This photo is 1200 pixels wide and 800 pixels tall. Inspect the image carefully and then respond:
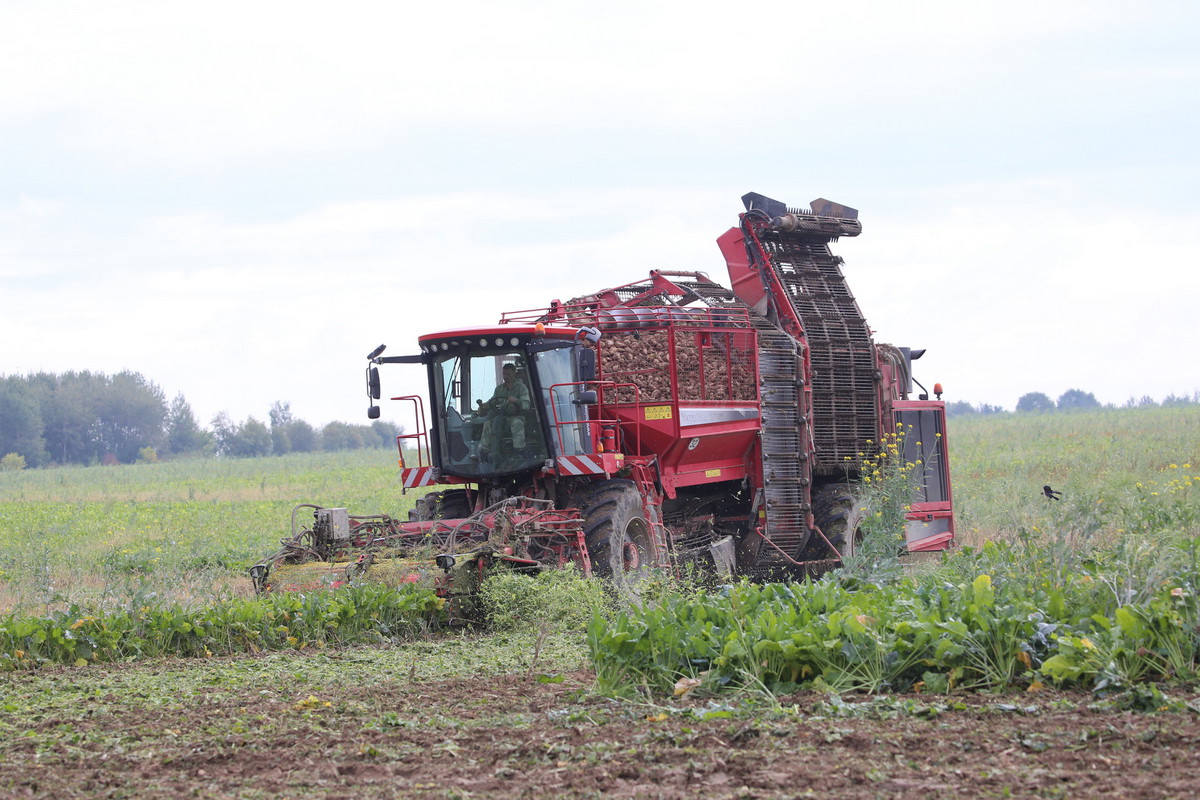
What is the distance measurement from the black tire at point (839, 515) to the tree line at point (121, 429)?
67554mm

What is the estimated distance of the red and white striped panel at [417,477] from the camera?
1163cm

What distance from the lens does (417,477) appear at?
38.5 ft

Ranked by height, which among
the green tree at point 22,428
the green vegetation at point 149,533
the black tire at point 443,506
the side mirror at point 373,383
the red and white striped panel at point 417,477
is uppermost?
the green tree at point 22,428

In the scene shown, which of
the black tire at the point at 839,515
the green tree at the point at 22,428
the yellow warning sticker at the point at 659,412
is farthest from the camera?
the green tree at the point at 22,428

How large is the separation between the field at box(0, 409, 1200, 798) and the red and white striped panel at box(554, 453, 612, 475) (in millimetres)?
1725

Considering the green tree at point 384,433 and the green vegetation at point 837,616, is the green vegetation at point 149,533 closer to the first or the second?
the green vegetation at point 837,616

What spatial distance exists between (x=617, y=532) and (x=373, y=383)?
9.17ft

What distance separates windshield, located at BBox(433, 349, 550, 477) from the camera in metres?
11.1

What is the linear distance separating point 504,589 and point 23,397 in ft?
272

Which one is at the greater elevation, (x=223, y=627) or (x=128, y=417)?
(x=128, y=417)

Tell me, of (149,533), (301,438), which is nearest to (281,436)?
(301,438)

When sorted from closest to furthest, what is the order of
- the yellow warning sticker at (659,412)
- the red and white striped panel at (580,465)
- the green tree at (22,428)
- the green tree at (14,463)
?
1. the red and white striped panel at (580,465)
2. the yellow warning sticker at (659,412)
3. the green tree at (14,463)
4. the green tree at (22,428)

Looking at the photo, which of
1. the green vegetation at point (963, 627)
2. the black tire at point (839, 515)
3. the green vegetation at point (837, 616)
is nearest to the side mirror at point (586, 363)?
the green vegetation at point (837, 616)

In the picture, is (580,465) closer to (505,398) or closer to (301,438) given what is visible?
(505,398)
